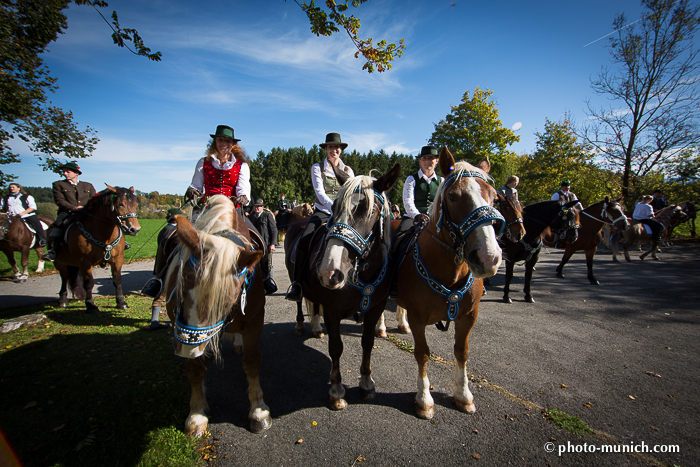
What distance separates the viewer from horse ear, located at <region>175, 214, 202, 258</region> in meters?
2.03

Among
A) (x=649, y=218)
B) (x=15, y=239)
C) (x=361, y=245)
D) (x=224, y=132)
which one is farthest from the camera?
(x=649, y=218)

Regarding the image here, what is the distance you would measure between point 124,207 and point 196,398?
5.08m

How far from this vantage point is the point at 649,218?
12188mm

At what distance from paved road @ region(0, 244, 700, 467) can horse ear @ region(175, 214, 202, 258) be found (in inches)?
76.8

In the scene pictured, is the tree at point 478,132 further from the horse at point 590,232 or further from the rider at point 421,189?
the rider at point 421,189

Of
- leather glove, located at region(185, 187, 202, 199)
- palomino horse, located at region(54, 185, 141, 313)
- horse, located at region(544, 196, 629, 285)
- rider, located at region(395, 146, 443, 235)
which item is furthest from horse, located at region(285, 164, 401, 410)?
horse, located at region(544, 196, 629, 285)

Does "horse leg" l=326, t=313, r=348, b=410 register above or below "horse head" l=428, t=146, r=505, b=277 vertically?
below

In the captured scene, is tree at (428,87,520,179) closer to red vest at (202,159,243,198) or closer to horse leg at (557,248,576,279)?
horse leg at (557,248,576,279)

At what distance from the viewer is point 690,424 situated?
109 inches

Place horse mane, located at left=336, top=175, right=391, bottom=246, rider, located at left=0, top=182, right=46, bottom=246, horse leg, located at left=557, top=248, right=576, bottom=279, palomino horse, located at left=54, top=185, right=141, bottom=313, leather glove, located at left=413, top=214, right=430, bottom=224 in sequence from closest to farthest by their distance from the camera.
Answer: horse mane, located at left=336, top=175, right=391, bottom=246
leather glove, located at left=413, top=214, right=430, bottom=224
palomino horse, located at left=54, top=185, right=141, bottom=313
horse leg, located at left=557, top=248, right=576, bottom=279
rider, located at left=0, top=182, right=46, bottom=246

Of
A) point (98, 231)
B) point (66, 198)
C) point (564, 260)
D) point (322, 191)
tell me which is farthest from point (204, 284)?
point (564, 260)

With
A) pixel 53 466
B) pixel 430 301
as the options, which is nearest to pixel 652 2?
pixel 430 301

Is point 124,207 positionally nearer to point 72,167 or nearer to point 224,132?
point 72,167

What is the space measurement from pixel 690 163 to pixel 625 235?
9696 mm
